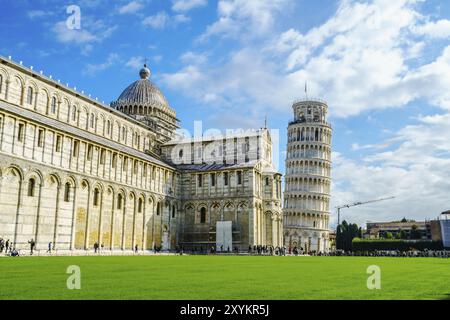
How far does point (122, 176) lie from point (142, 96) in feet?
68.4

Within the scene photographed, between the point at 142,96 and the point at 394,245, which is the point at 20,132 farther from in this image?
the point at 394,245

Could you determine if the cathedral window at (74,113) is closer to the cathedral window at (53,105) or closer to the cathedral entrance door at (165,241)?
the cathedral window at (53,105)

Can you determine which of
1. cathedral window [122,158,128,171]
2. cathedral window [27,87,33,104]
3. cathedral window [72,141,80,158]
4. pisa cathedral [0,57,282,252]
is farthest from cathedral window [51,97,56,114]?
cathedral window [122,158,128,171]

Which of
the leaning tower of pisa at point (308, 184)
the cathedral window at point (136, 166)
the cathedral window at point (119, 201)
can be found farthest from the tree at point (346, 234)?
the cathedral window at point (119, 201)

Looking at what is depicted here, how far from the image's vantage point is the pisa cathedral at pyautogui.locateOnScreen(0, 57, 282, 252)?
33406 millimetres

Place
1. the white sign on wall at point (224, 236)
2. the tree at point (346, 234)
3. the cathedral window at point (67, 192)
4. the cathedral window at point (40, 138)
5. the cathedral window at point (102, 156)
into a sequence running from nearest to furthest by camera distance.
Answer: the cathedral window at point (40, 138), the cathedral window at point (67, 192), the cathedral window at point (102, 156), the white sign on wall at point (224, 236), the tree at point (346, 234)

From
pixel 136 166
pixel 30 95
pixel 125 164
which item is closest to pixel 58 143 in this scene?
pixel 30 95

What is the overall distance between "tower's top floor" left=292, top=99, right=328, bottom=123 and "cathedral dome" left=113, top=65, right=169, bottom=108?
3364 cm

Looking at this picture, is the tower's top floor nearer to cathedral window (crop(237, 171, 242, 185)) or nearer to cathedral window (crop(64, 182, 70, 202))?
cathedral window (crop(237, 171, 242, 185))

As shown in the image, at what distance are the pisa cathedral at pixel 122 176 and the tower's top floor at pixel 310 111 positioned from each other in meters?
30.3

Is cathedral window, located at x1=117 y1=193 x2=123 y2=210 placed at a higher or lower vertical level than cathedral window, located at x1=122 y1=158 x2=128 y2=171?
lower

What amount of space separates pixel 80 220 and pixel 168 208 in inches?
605

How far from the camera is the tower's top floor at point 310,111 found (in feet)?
290
